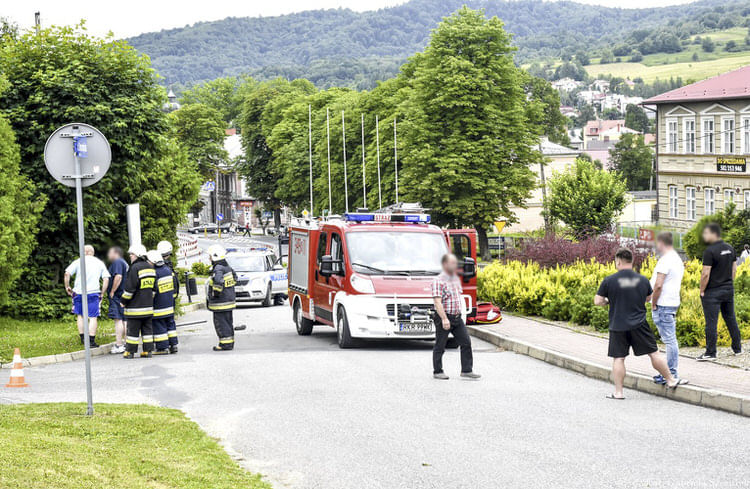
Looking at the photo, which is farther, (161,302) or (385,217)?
(385,217)

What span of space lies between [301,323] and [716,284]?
372 inches

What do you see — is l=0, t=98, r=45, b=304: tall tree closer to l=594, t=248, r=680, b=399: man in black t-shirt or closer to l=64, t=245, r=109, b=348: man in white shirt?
l=64, t=245, r=109, b=348: man in white shirt

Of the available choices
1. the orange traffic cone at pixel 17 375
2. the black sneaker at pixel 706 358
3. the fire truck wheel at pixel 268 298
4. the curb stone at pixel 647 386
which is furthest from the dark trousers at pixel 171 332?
the fire truck wheel at pixel 268 298

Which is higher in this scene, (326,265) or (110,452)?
(326,265)

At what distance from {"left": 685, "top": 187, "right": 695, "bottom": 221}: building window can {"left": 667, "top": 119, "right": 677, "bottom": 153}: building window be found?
3.00 m

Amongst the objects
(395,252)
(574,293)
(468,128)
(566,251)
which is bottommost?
(574,293)

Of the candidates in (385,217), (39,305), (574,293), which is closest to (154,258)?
(385,217)

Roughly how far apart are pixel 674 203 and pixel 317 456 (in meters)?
53.3

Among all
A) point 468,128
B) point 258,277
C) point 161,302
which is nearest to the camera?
point 161,302

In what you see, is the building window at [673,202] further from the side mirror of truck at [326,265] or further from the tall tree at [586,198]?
the side mirror of truck at [326,265]

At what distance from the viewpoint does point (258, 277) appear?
102ft

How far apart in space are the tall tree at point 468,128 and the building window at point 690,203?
29.8 ft

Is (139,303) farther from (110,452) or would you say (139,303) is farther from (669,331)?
(669,331)

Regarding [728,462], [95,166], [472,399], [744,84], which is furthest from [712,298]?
[744,84]
